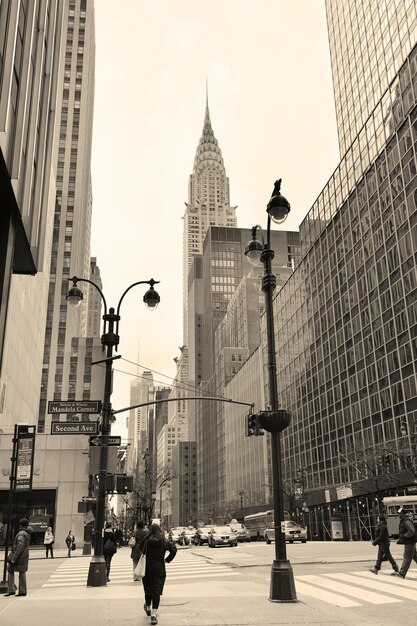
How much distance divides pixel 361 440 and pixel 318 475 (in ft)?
49.6

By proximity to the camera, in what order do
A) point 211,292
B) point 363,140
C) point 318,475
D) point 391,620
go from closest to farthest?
point 391,620 → point 363,140 → point 318,475 → point 211,292

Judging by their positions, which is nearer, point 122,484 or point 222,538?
point 122,484

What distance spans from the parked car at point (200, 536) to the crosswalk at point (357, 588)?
92.3 ft

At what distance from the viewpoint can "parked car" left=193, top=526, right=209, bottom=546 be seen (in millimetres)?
43750

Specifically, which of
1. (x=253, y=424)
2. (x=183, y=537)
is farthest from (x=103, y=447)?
(x=183, y=537)

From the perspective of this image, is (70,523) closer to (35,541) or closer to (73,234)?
(35,541)

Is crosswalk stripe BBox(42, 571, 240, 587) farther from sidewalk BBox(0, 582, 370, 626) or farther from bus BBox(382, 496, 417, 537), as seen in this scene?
bus BBox(382, 496, 417, 537)

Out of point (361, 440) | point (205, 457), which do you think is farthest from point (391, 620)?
point (205, 457)

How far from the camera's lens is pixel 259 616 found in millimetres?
9758

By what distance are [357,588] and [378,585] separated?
2.31 feet

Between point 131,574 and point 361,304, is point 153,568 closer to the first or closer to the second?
point 131,574

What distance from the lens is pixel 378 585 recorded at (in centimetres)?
1407

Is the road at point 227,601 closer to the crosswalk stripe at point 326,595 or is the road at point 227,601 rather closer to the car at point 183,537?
the crosswalk stripe at point 326,595

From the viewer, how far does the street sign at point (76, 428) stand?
1870 centimetres
